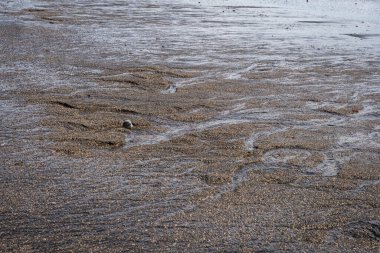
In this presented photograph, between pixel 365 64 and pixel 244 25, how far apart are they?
609 cm

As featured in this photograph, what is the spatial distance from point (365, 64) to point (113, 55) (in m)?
4.60

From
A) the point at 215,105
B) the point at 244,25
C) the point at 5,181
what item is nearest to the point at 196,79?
the point at 215,105

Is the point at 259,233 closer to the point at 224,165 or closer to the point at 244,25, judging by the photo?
the point at 224,165

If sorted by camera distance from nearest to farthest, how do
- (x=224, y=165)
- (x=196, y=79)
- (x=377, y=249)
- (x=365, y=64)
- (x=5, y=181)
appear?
(x=377, y=249) → (x=5, y=181) → (x=224, y=165) → (x=196, y=79) → (x=365, y=64)

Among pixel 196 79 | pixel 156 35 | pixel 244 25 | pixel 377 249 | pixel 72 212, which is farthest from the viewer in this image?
pixel 244 25

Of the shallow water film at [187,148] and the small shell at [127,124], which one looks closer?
the shallow water film at [187,148]

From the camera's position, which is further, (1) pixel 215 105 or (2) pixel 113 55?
(2) pixel 113 55

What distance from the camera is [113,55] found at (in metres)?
9.87

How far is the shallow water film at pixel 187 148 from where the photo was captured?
346 cm

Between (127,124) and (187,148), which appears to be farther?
(127,124)

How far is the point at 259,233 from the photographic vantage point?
3.44 metres

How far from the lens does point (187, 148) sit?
5016mm

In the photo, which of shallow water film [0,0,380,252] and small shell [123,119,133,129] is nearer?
shallow water film [0,0,380,252]

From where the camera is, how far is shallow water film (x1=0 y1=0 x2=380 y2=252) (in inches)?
136
